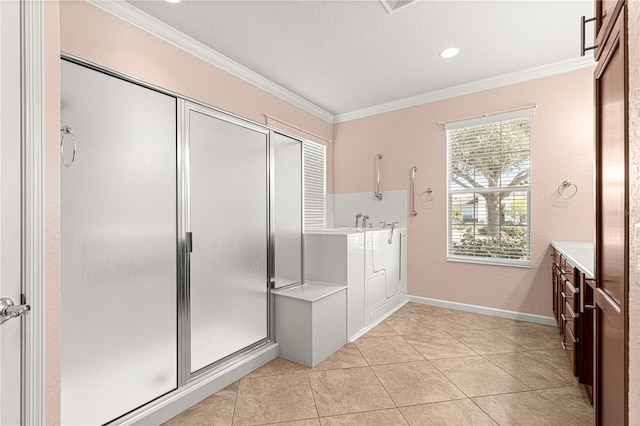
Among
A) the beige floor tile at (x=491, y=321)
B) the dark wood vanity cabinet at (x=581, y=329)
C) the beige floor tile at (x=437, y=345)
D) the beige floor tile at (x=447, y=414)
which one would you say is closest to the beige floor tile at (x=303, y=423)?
the beige floor tile at (x=447, y=414)

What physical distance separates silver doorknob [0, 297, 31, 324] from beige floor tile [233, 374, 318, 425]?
51.5 inches

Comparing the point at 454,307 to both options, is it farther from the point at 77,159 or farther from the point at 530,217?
the point at 77,159

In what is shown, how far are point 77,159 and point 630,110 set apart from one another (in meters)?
2.28

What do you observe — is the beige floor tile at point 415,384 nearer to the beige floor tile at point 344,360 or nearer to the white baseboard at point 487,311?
the beige floor tile at point 344,360

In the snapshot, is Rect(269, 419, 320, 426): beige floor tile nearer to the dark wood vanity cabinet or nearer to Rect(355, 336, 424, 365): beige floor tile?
Rect(355, 336, 424, 365): beige floor tile

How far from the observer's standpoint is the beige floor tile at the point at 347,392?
1846 mm

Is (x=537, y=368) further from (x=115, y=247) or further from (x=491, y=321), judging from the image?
(x=115, y=247)

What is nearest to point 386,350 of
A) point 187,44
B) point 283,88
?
point 283,88

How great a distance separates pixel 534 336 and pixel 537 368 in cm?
67

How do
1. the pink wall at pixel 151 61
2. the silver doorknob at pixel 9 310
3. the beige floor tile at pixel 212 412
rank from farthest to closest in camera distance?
the beige floor tile at pixel 212 412 < the pink wall at pixel 151 61 < the silver doorknob at pixel 9 310

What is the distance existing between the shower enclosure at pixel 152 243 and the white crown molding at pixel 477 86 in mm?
2001

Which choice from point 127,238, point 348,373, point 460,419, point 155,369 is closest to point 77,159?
point 127,238

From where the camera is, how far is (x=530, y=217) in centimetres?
312

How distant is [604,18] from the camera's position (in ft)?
3.68
